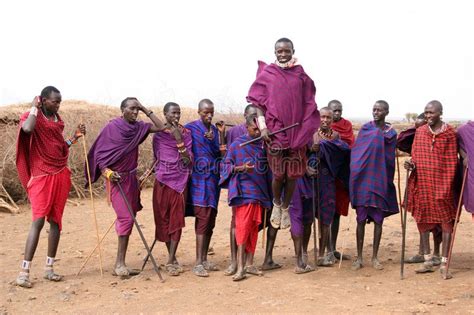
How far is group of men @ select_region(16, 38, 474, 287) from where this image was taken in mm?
5691

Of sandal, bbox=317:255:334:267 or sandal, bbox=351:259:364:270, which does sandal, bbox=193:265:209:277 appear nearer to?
sandal, bbox=317:255:334:267

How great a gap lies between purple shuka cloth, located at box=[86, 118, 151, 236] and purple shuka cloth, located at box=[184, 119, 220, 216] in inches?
24.3

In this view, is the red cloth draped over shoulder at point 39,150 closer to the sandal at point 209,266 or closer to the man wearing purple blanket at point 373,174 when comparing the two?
the sandal at point 209,266

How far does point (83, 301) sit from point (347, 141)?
12.6 feet

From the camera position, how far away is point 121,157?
620 cm

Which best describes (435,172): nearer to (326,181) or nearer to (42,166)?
(326,181)

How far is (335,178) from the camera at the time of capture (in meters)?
6.77

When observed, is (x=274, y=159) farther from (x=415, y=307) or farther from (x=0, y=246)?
(x=0, y=246)

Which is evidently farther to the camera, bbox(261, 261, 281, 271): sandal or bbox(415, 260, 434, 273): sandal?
bbox(261, 261, 281, 271): sandal

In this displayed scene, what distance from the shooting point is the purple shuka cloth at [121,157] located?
616 centimetres

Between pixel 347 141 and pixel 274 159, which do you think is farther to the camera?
pixel 347 141

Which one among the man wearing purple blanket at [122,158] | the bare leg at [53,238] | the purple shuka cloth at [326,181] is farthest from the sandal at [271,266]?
the bare leg at [53,238]

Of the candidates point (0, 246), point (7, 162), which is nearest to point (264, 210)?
point (0, 246)

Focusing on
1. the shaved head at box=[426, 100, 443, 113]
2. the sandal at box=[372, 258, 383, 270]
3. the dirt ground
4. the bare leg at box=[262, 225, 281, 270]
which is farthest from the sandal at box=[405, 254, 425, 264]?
the shaved head at box=[426, 100, 443, 113]
